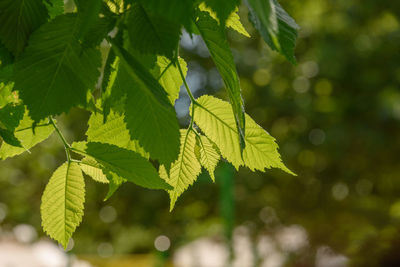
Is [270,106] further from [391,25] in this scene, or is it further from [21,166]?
[21,166]

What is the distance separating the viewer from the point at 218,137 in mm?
528

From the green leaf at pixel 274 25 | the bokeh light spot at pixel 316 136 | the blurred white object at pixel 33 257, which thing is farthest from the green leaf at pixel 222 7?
the bokeh light spot at pixel 316 136

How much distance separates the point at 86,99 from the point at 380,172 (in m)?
6.77

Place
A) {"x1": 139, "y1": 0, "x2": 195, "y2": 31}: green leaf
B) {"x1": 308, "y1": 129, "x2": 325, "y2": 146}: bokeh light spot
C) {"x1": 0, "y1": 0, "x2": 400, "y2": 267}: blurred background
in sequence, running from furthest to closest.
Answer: {"x1": 308, "y1": 129, "x2": 325, "y2": 146}: bokeh light spot
{"x1": 0, "y1": 0, "x2": 400, "y2": 267}: blurred background
{"x1": 139, "y1": 0, "x2": 195, "y2": 31}: green leaf

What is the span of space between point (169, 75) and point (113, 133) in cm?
9

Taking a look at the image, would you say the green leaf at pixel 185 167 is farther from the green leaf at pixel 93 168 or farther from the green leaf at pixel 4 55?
the green leaf at pixel 4 55

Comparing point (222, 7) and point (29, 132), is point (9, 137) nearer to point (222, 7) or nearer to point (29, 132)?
point (29, 132)

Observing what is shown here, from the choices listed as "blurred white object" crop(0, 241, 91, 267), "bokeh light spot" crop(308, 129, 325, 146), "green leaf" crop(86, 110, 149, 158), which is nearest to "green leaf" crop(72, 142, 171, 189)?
"green leaf" crop(86, 110, 149, 158)

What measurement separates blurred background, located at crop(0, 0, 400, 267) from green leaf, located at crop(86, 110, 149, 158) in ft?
16.6

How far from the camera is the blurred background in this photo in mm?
5980

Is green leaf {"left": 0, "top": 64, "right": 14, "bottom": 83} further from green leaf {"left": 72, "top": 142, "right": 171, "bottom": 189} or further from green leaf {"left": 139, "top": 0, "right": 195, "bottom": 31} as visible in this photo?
green leaf {"left": 139, "top": 0, "right": 195, "bottom": 31}

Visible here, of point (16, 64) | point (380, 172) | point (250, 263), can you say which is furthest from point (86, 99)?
point (380, 172)

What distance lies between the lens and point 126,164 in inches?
19.1

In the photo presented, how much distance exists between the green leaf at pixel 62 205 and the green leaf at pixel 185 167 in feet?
0.34
